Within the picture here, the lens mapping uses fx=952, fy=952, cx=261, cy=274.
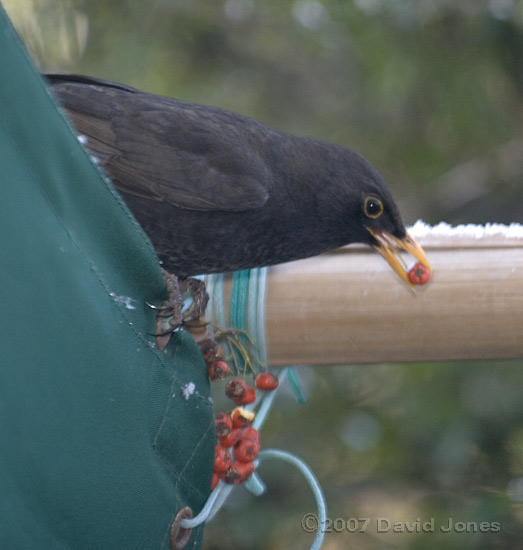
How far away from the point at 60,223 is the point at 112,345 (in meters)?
0.24

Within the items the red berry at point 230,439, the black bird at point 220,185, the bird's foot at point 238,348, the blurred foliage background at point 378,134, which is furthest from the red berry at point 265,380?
the blurred foliage background at point 378,134

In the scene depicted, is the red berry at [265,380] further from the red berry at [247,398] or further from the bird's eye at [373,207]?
the bird's eye at [373,207]

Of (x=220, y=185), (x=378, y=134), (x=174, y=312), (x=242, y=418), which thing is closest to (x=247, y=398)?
(x=242, y=418)

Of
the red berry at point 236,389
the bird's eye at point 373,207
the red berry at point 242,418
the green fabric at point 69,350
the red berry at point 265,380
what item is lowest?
the bird's eye at point 373,207

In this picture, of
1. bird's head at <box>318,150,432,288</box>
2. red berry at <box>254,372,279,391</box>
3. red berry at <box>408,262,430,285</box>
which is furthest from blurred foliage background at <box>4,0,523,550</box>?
red berry at <box>408,262,430,285</box>

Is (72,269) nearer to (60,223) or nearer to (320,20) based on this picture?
(60,223)

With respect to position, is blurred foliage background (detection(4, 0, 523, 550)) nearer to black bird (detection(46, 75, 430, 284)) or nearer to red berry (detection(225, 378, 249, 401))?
black bird (detection(46, 75, 430, 284))

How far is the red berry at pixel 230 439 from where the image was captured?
2.17 metres

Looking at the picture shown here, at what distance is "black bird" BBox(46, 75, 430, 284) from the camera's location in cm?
285

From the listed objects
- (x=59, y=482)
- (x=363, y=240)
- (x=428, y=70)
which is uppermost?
(x=59, y=482)

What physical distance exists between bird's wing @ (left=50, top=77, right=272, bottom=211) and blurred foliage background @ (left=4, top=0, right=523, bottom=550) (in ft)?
4.18

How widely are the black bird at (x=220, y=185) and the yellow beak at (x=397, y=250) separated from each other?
0.02m

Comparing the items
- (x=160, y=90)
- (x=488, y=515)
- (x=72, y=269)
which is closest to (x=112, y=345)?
(x=72, y=269)

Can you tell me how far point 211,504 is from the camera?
2020mm
